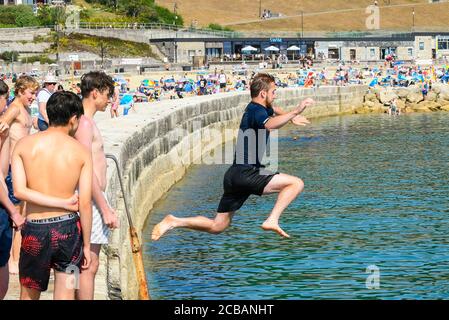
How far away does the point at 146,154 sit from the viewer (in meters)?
19.7

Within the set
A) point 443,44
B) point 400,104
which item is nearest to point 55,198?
point 400,104

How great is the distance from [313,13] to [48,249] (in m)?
150

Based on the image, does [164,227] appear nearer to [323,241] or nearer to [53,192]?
[53,192]

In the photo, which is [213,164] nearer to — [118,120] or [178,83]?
[118,120]

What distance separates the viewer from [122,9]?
347 feet

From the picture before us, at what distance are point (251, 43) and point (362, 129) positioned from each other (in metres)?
59.1

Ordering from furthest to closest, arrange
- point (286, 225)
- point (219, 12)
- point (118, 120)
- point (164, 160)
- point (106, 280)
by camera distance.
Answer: point (219, 12) → point (164, 160) → point (118, 120) → point (286, 225) → point (106, 280)

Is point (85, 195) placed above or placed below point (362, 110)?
above

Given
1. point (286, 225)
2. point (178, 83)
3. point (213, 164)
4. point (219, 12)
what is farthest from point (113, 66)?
point (219, 12)

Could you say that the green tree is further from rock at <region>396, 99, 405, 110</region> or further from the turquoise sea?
the turquoise sea

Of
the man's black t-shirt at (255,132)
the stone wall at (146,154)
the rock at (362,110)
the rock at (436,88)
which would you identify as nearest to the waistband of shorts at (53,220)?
the stone wall at (146,154)

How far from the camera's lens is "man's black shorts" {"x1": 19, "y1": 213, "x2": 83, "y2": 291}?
7.02m

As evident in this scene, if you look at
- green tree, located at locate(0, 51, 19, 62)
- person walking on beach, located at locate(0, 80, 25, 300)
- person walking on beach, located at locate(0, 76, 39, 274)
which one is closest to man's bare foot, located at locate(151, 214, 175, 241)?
person walking on beach, located at locate(0, 76, 39, 274)

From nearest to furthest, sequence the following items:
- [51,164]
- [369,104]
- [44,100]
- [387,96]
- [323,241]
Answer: [51,164], [44,100], [323,241], [387,96], [369,104]
